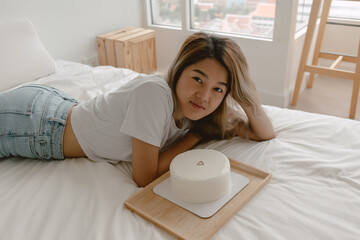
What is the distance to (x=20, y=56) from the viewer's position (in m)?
1.89

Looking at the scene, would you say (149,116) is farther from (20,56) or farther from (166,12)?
(166,12)

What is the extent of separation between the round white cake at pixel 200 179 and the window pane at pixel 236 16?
1.83 m

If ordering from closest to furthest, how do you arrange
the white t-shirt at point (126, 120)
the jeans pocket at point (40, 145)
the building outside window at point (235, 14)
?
the white t-shirt at point (126, 120)
the jeans pocket at point (40, 145)
the building outside window at point (235, 14)

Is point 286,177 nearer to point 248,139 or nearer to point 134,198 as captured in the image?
point 248,139

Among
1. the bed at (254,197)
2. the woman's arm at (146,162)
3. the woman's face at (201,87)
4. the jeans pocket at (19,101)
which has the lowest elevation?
the bed at (254,197)

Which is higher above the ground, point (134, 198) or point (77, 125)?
point (77, 125)

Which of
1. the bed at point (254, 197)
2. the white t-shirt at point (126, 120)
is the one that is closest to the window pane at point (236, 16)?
the bed at point (254, 197)

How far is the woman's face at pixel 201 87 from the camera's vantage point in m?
1.12

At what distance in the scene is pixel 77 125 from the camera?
1.29 m

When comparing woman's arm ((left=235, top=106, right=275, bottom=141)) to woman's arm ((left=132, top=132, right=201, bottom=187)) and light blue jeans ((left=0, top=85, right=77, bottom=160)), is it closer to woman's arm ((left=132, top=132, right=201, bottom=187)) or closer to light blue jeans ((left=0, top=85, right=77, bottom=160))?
woman's arm ((left=132, top=132, right=201, bottom=187))

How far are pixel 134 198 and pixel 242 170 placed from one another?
39 cm

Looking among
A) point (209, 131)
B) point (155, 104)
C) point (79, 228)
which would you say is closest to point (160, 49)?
point (209, 131)

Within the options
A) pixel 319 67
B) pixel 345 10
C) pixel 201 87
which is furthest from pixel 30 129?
pixel 345 10

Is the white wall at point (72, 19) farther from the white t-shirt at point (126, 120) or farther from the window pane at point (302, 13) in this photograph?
the window pane at point (302, 13)
